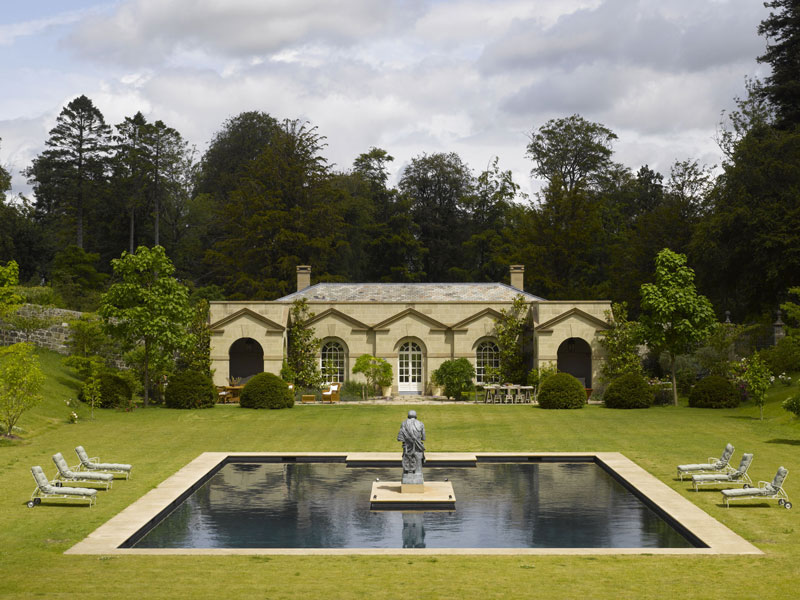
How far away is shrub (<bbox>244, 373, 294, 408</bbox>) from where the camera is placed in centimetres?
3878

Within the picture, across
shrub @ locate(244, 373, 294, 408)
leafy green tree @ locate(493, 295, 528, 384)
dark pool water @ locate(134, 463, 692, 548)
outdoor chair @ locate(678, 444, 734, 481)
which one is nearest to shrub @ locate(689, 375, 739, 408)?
leafy green tree @ locate(493, 295, 528, 384)

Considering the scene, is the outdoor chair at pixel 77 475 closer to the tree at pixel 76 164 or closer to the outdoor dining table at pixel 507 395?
the outdoor dining table at pixel 507 395

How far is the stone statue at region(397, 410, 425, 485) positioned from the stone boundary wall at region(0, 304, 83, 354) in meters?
A: 26.0

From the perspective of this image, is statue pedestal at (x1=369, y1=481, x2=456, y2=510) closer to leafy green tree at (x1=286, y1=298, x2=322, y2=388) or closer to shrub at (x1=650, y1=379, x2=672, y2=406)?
shrub at (x1=650, y1=379, x2=672, y2=406)

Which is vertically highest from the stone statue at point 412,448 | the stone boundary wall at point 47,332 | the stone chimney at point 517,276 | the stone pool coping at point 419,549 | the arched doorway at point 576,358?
the stone chimney at point 517,276

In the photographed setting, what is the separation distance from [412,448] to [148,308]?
2063cm

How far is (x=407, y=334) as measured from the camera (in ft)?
147

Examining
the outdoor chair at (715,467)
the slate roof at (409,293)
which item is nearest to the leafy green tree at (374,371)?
the slate roof at (409,293)

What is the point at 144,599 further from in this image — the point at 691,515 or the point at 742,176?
the point at 742,176

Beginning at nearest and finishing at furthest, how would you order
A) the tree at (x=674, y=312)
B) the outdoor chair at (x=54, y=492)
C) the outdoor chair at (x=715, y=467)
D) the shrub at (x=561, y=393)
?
the outdoor chair at (x=54, y=492) → the outdoor chair at (x=715, y=467) → the shrub at (x=561, y=393) → the tree at (x=674, y=312)

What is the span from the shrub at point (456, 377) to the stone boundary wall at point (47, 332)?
16538 millimetres

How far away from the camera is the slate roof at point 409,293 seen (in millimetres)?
46688

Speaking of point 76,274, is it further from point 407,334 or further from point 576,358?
point 576,358

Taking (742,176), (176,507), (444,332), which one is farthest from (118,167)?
(176,507)
